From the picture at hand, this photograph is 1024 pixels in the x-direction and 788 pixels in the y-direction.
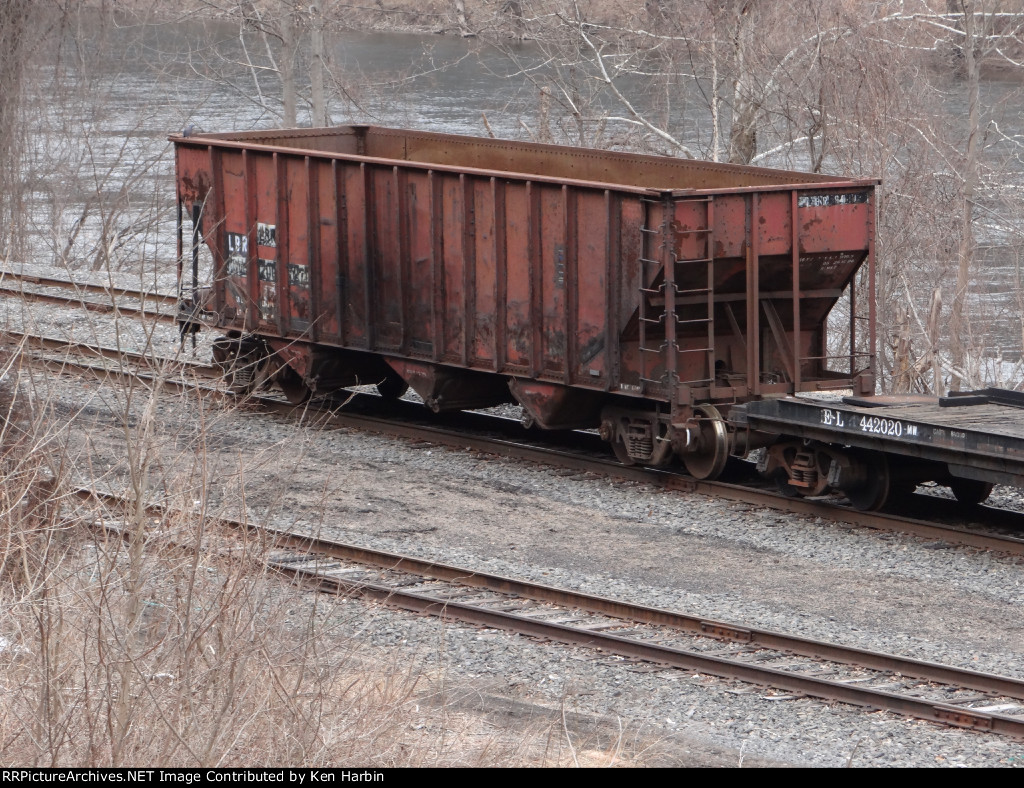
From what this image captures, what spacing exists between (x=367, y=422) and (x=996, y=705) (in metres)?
8.92

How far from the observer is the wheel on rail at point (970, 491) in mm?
12250

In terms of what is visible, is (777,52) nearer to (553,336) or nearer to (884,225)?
(884,225)

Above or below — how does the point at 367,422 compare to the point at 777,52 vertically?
below

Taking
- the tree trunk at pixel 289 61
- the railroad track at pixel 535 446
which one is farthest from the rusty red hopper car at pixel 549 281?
the tree trunk at pixel 289 61

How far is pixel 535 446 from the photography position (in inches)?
568

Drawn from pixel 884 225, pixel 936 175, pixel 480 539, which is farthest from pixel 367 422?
pixel 936 175

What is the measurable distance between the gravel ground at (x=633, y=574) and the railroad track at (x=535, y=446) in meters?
0.18

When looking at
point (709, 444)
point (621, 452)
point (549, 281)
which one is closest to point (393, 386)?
point (549, 281)

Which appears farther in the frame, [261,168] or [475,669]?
[261,168]

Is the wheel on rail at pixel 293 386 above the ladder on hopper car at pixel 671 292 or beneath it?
beneath

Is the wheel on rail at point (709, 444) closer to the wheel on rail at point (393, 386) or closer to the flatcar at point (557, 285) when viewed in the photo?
the flatcar at point (557, 285)

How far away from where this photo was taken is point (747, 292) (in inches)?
507

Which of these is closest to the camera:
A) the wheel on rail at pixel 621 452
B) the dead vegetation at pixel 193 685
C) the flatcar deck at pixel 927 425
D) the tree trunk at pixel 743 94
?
the dead vegetation at pixel 193 685

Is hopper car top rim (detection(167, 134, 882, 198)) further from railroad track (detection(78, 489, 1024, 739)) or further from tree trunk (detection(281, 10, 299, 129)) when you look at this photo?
tree trunk (detection(281, 10, 299, 129))
